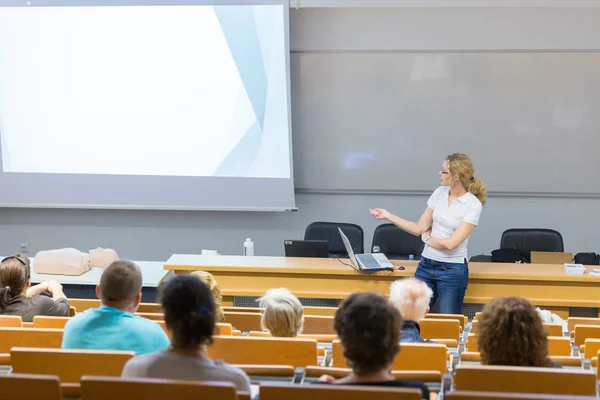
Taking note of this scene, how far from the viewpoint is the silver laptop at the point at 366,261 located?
4.85 metres

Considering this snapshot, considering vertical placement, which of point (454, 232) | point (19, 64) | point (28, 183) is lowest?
point (454, 232)

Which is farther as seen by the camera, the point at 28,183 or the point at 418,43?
the point at 28,183

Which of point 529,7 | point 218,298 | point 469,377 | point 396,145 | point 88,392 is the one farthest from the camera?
point 396,145

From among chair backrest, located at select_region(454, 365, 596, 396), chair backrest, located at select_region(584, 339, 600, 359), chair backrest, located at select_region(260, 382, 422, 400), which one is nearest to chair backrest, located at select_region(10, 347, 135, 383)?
chair backrest, located at select_region(260, 382, 422, 400)

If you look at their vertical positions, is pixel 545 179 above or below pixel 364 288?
above

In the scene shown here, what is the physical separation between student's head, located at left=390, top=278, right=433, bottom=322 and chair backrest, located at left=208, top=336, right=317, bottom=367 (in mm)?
538

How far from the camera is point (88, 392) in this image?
6.91ft

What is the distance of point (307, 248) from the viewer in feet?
18.0

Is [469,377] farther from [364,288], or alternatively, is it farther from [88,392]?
[364,288]

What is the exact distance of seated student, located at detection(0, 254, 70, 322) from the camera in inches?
145

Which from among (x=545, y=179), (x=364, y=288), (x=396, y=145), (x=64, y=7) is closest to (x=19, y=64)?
(x=64, y=7)

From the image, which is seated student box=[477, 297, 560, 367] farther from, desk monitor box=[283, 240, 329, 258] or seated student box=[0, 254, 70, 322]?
desk monitor box=[283, 240, 329, 258]

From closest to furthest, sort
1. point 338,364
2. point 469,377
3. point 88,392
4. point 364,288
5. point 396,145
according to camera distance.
Result: 1. point 88,392
2. point 469,377
3. point 338,364
4. point 364,288
5. point 396,145

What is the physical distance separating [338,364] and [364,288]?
216 centimetres
